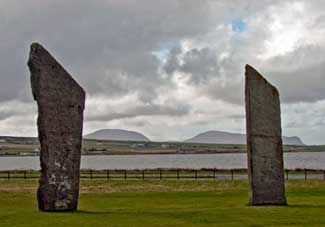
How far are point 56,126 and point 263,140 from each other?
6.77 metres

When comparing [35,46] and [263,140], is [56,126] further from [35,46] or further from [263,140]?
[263,140]

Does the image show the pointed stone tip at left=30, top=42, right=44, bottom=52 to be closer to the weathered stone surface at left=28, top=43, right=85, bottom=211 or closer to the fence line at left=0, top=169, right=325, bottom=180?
the weathered stone surface at left=28, top=43, right=85, bottom=211

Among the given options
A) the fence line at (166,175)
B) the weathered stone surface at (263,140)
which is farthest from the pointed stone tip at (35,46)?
the fence line at (166,175)

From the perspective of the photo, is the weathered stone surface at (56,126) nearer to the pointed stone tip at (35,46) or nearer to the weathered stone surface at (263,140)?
the pointed stone tip at (35,46)

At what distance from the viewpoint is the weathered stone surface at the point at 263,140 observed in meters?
18.4

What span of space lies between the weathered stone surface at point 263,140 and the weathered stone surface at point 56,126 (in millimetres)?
5591

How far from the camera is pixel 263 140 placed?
1853 cm

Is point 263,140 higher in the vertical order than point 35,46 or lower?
lower

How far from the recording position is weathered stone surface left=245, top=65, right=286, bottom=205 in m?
18.4

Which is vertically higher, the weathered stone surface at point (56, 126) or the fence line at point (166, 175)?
the weathered stone surface at point (56, 126)

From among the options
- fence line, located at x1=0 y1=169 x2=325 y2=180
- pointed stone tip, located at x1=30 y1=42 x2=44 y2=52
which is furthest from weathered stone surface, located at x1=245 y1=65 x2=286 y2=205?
fence line, located at x1=0 y1=169 x2=325 y2=180

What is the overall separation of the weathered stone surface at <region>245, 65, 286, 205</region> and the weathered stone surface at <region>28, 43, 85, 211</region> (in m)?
5.59

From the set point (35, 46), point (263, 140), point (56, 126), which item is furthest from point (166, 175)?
point (35, 46)

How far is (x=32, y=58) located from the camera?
1634 cm
